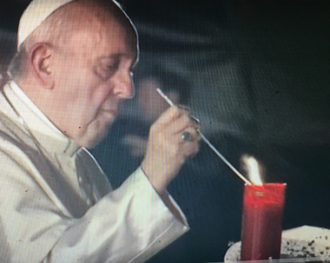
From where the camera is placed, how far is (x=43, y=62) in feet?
3.86

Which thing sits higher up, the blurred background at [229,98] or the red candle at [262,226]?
the blurred background at [229,98]

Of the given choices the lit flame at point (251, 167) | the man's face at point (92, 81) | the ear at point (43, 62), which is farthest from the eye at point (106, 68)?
the lit flame at point (251, 167)

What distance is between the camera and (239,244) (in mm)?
1102

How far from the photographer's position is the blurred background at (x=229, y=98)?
1130 millimetres

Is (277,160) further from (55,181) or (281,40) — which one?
(55,181)

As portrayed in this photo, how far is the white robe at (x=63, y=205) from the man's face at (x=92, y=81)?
0.06 meters

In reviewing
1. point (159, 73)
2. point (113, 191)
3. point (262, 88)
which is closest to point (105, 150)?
point (113, 191)

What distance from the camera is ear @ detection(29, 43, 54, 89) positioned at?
1169mm

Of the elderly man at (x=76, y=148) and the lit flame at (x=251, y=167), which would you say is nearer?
the elderly man at (x=76, y=148)

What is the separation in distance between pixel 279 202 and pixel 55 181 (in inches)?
24.8

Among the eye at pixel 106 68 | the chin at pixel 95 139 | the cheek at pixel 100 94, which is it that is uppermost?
the eye at pixel 106 68

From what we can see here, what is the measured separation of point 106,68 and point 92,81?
2.4 inches

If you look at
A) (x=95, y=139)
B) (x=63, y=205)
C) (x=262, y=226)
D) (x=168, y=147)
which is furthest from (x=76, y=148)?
(x=262, y=226)

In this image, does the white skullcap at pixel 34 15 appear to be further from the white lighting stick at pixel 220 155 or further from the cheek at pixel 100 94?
the white lighting stick at pixel 220 155
